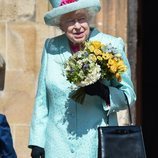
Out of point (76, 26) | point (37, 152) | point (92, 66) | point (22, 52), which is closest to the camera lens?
point (92, 66)

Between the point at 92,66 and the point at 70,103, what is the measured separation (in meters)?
0.31

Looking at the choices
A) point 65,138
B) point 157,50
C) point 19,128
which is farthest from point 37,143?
point 157,50

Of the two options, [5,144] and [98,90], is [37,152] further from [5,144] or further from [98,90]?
[98,90]

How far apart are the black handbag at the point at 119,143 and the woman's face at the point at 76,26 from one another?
499mm

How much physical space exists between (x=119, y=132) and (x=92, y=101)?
26 cm

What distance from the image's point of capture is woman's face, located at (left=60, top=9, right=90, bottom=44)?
507 centimetres

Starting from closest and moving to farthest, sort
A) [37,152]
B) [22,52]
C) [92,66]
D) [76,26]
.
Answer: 1. [92,66]
2. [76,26]
3. [37,152]
4. [22,52]

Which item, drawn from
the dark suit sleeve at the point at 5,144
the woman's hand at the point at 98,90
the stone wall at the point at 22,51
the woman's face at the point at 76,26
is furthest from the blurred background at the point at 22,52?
the woman's hand at the point at 98,90

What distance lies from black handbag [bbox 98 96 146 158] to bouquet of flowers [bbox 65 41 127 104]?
232mm

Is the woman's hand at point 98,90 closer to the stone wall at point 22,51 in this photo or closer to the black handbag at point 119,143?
the black handbag at point 119,143

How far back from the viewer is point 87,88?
4.97 meters

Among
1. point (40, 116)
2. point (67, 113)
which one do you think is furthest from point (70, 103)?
point (40, 116)

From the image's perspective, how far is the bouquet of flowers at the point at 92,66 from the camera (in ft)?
16.2

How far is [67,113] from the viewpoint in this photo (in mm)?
5137
